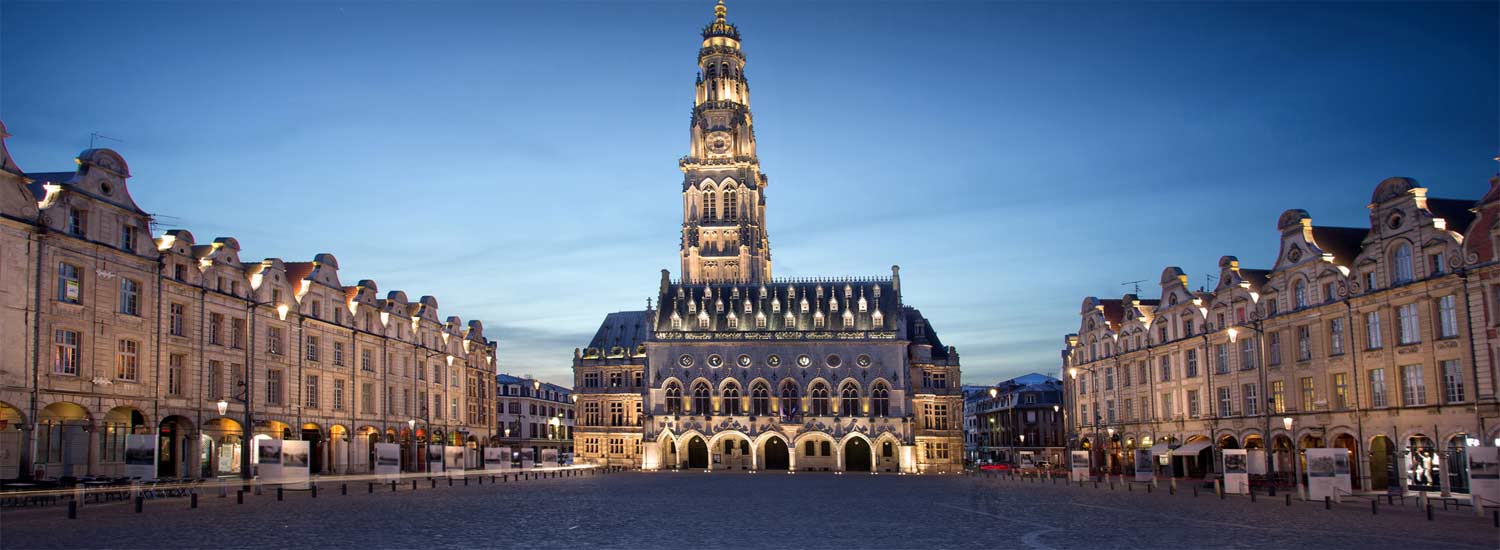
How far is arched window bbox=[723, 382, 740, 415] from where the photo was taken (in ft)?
315

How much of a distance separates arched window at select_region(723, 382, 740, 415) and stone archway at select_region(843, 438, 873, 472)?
9688mm

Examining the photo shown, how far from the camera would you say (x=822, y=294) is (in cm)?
10069

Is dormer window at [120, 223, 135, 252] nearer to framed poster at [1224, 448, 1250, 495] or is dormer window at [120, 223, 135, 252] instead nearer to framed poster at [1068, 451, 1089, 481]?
framed poster at [1224, 448, 1250, 495]

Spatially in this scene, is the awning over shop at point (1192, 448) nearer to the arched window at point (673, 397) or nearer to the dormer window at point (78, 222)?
the arched window at point (673, 397)

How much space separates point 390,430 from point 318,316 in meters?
11.0

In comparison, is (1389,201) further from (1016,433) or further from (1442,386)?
(1016,433)

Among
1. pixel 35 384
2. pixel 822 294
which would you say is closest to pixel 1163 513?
pixel 35 384

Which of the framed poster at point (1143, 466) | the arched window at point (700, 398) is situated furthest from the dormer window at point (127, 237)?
the arched window at point (700, 398)

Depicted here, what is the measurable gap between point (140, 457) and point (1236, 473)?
38491mm

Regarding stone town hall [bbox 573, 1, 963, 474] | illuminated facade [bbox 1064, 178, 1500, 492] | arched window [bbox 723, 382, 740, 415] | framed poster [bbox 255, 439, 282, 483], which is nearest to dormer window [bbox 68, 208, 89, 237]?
framed poster [bbox 255, 439, 282, 483]

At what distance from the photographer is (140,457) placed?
40.0 m

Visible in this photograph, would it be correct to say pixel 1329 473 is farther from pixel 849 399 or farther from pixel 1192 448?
pixel 849 399

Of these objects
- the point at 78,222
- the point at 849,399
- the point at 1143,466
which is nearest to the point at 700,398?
the point at 849,399

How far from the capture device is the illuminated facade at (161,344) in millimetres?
41625
